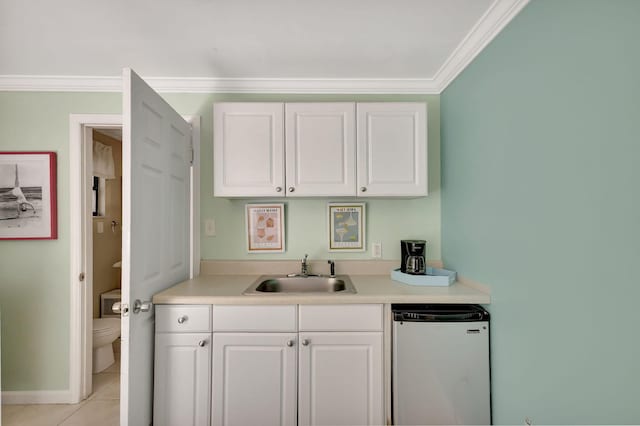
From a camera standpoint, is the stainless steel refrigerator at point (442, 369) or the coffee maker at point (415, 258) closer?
the stainless steel refrigerator at point (442, 369)

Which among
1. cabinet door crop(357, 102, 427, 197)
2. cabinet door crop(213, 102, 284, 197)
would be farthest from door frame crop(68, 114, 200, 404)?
cabinet door crop(357, 102, 427, 197)

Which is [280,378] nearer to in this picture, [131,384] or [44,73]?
[131,384]

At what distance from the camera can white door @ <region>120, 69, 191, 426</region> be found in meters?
1.47

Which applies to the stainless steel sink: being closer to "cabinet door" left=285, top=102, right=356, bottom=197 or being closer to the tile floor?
"cabinet door" left=285, top=102, right=356, bottom=197

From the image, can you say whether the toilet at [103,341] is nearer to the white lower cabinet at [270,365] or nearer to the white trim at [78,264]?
the white trim at [78,264]

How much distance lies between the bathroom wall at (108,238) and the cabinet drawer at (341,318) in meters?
3.05

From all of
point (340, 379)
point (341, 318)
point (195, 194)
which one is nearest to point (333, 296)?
point (341, 318)

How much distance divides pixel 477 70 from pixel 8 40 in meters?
2.77

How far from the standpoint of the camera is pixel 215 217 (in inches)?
94.3

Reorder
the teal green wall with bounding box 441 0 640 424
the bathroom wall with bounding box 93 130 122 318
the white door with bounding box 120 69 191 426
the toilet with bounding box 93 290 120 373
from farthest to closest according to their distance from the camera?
the bathroom wall with bounding box 93 130 122 318 → the toilet with bounding box 93 290 120 373 → the white door with bounding box 120 69 191 426 → the teal green wall with bounding box 441 0 640 424

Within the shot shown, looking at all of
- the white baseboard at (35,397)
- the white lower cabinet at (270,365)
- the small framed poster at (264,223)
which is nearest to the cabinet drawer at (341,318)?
the white lower cabinet at (270,365)

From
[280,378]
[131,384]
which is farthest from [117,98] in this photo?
[280,378]

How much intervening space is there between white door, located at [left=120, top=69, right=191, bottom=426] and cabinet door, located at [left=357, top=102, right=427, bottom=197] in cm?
123

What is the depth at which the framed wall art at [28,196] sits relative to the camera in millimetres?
2271
